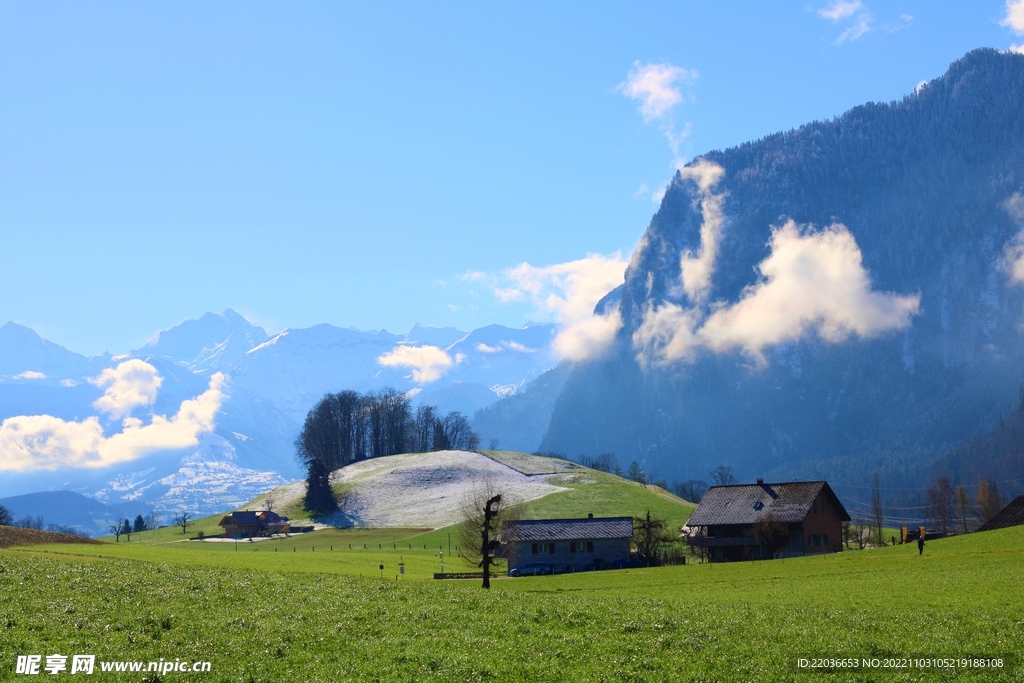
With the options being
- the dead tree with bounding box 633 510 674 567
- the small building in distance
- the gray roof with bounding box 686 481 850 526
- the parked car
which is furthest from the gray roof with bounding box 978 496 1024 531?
the small building in distance

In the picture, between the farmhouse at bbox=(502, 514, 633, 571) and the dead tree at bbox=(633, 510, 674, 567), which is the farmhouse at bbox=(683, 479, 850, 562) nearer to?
the dead tree at bbox=(633, 510, 674, 567)

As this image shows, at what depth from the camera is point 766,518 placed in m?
105

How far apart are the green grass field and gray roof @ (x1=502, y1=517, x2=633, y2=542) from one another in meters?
→ 44.8

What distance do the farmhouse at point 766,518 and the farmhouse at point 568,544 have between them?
50.0 ft

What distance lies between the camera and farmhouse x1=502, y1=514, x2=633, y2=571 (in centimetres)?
9538

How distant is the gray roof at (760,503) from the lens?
106250mm

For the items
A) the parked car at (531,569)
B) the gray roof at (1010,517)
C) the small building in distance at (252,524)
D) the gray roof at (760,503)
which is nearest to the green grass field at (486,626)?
the parked car at (531,569)

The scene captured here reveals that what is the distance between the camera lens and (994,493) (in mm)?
181250

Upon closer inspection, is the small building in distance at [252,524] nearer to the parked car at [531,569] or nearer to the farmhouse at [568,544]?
the farmhouse at [568,544]

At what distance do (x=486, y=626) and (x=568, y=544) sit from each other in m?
63.3

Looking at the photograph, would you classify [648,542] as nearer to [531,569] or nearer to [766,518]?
[531,569]

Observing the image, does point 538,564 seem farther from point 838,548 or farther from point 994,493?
point 994,493

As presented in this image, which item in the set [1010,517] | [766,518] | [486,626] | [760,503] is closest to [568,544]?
[766,518]

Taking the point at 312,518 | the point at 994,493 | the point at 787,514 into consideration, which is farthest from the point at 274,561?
the point at 994,493
